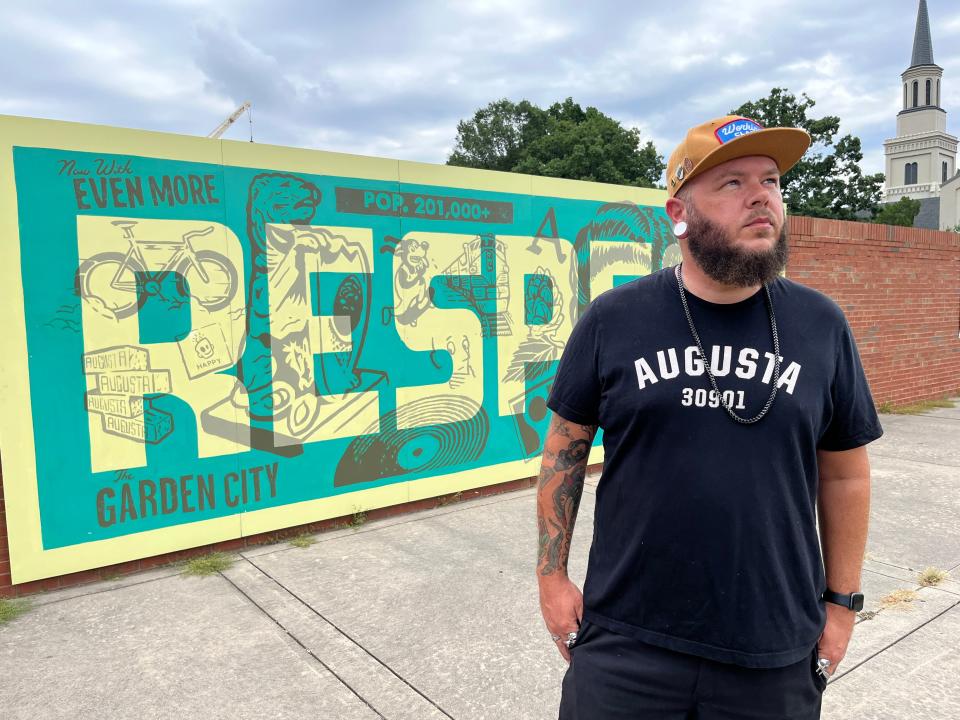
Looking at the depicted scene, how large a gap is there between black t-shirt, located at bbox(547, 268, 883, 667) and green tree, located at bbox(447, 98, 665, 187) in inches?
1442

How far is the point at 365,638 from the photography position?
344 centimetres

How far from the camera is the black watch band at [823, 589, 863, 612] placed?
170cm

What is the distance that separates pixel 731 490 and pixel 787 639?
35 cm

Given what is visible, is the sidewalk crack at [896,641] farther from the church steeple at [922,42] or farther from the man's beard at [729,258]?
the church steeple at [922,42]

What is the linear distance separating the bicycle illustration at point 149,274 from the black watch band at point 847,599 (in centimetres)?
386

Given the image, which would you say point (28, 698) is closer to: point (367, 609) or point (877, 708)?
point (367, 609)

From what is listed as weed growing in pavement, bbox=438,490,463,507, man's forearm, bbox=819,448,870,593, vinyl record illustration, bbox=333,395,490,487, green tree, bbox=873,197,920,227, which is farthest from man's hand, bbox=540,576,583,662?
green tree, bbox=873,197,920,227

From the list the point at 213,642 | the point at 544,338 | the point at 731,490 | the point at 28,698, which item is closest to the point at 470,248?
the point at 544,338

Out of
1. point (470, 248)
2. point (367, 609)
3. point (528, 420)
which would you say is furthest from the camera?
point (528, 420)

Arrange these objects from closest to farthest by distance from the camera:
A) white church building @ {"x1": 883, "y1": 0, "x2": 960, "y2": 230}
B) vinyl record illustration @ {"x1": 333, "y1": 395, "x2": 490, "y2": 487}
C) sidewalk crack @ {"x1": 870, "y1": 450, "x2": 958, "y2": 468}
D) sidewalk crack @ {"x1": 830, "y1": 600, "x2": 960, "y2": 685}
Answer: sidewalk crack @ {"x1": 830, "y1": 600, "x2": 960, "y2": 685}
vinyl record illustration @ {"x1": 333, "y1": 395, "x2": 490, "y2": 487}
sidewalk crack @ {"x1": 870, "y1": 450, "x2": 958, "y2": 468}
white church building @ {"x1": 883, "y1": 0, "x2": 960, "y2": 230}

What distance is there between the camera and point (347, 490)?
16.9ft

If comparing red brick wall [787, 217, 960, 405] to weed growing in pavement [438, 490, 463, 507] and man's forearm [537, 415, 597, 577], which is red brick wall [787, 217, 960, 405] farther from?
man's forearm [537, 415, 597, 577]

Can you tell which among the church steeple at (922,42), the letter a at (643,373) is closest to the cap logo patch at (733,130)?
the letter a at (643,373)

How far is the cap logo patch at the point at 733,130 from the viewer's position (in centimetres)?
164
